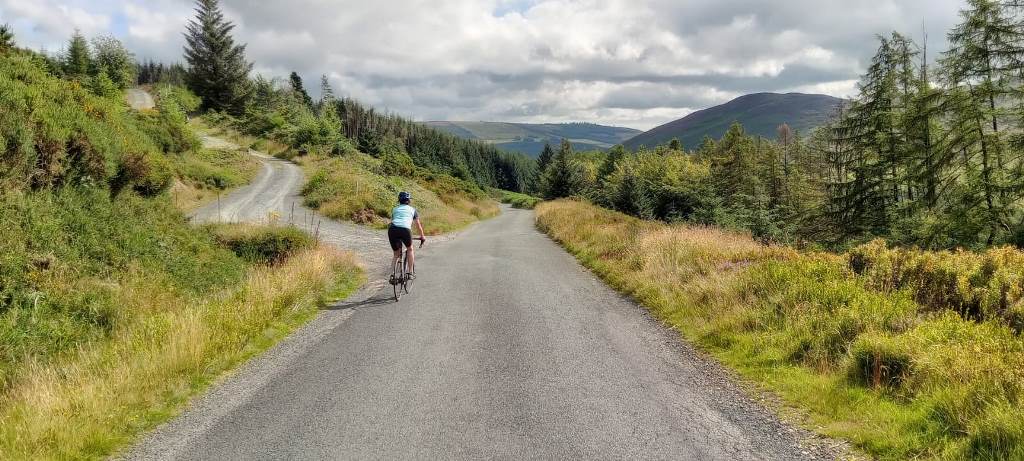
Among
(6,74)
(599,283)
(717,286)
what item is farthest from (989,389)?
(6,74)

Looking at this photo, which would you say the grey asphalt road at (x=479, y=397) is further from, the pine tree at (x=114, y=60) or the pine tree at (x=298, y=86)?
the pine tree at (x=298, y=86)

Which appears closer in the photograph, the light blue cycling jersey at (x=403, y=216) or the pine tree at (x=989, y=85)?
the light blue cycling jersey at (x=403, y=216)

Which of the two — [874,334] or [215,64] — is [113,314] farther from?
[215,64]

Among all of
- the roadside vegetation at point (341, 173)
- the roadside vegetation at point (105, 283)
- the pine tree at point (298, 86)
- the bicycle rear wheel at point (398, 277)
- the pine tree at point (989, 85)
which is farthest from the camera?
the pine tree at point (298, 86)

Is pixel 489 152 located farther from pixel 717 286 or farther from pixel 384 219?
pixel 717 286

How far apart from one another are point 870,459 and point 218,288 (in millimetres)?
9595

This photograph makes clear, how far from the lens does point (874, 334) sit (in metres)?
5.45

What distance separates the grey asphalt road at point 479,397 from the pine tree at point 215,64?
6141 cm

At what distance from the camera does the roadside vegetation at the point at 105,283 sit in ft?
14.9

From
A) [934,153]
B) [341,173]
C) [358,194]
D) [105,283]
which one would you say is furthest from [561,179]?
[105,283]

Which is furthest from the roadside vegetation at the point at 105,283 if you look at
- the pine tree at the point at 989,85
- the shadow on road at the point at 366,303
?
the pine tree at the point at 989,85

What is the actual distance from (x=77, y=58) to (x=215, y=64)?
13520 mm

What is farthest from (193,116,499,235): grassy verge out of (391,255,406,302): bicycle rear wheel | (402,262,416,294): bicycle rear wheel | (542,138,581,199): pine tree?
(391,255,406,302): bicycle rear wheel

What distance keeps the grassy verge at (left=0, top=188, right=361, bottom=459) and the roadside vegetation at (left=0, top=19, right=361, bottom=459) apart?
0.02 m
